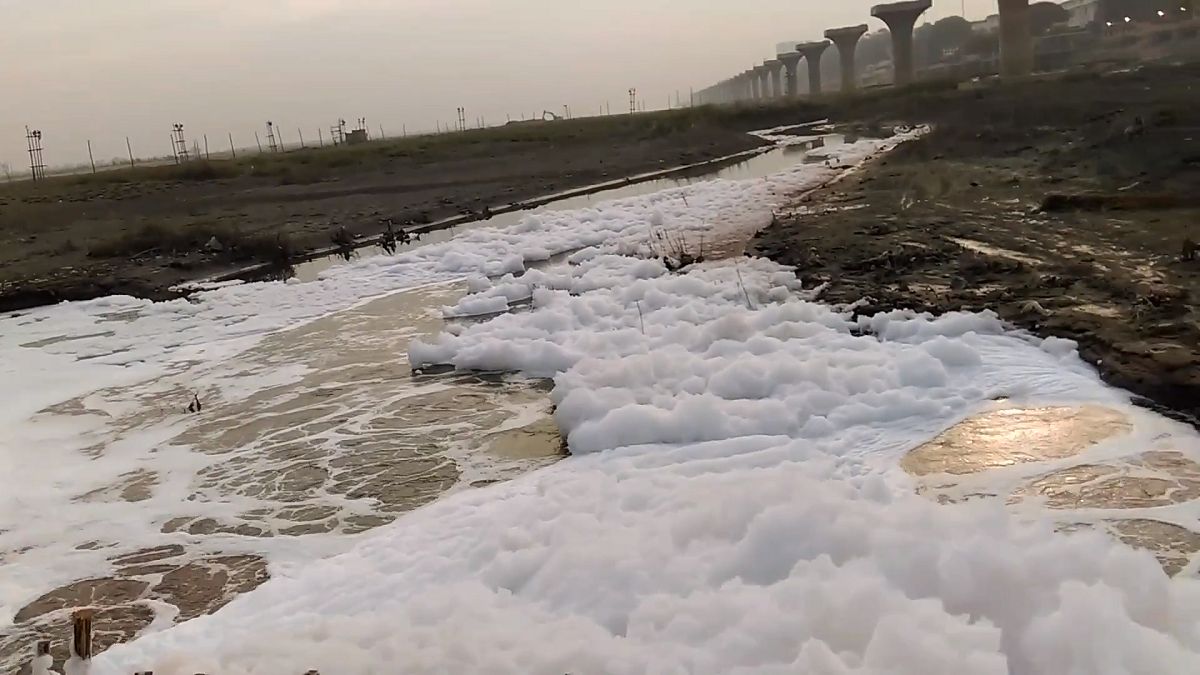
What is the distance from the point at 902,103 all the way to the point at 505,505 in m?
43.2

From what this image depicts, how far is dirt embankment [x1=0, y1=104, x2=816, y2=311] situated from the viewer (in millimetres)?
16266

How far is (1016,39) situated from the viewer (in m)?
62.7

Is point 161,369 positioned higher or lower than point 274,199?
lower

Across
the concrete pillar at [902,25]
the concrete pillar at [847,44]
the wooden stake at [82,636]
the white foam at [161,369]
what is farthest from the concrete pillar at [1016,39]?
the wooden stake at [82,636]

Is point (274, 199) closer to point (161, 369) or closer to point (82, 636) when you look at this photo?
point (161, 369)

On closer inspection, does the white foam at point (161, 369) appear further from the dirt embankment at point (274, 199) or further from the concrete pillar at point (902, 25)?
the concrete pillar at point (902, 25)

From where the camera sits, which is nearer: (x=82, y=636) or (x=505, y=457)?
(x=82, y=636)

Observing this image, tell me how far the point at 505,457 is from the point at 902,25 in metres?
78.9

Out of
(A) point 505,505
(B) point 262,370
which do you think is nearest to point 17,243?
(B) point 262,370

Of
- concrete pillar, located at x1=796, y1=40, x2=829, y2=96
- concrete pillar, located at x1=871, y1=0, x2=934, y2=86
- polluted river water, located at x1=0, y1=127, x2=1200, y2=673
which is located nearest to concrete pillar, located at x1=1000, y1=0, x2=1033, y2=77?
concrete pillar, located at x1=871, y1=0, x2=934, y2=86

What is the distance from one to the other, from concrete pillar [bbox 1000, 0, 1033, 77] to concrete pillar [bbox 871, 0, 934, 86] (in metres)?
11.6

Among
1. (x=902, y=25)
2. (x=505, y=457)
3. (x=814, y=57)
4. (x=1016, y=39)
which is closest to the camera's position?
(x=505, y=457)

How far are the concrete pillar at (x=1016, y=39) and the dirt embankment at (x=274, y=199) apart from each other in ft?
96.8

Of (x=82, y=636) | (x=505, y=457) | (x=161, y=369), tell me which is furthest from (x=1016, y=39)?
(x=82, y=636)
